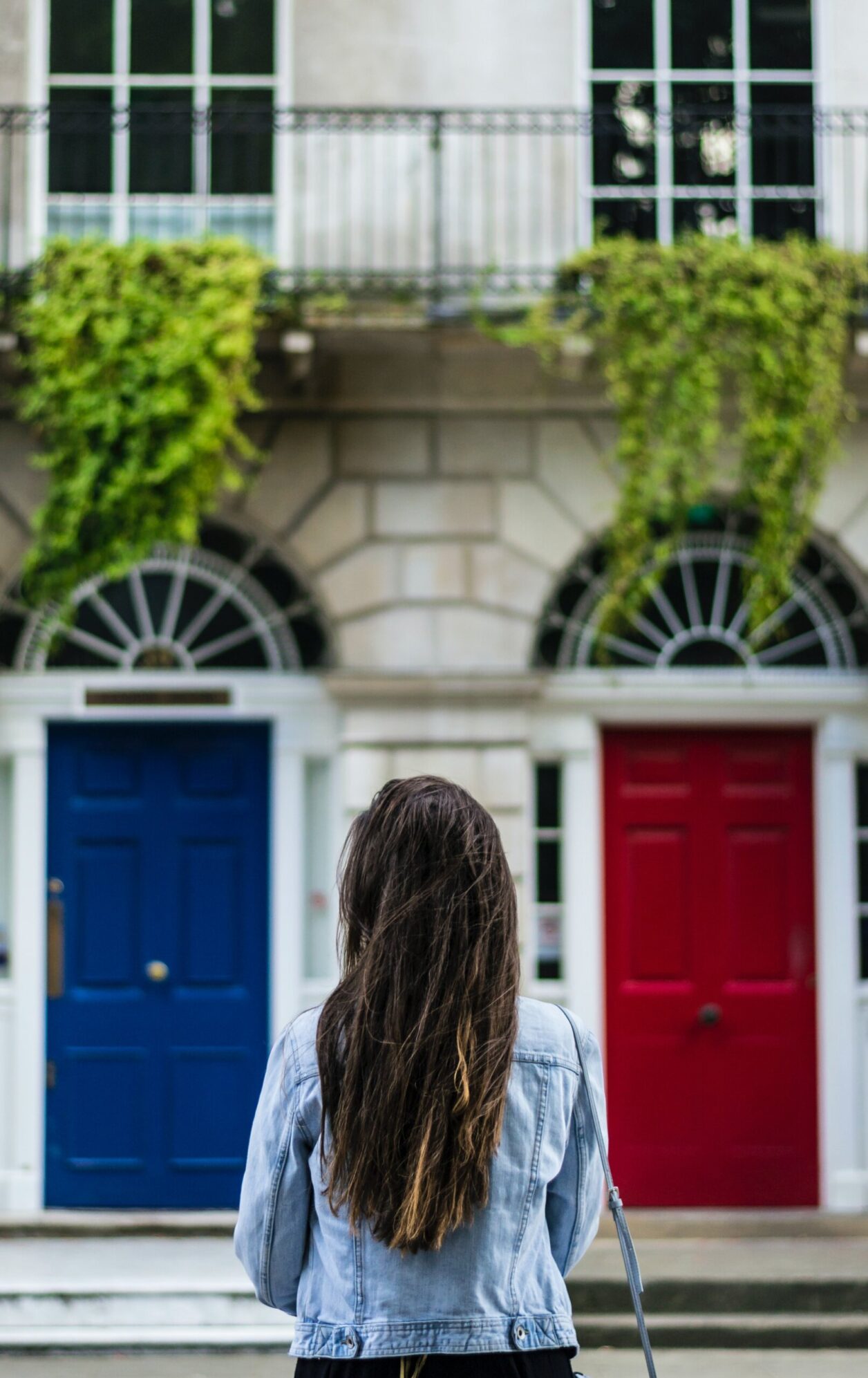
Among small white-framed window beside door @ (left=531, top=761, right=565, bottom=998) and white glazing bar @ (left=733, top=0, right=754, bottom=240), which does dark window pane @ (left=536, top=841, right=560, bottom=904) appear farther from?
white glazing bar @ (left=733, top=0, right=754, bottom=240)

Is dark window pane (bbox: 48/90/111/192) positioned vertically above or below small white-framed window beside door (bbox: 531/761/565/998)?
above

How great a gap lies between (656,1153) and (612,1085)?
0.42 meters

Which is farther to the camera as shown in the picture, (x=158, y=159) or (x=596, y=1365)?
(x=158, y=159)

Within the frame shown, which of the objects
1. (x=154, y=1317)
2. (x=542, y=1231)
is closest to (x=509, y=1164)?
(x=542, y=1231)

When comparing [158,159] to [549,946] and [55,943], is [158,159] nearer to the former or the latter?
[55,943]

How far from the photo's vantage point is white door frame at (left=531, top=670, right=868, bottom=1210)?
7.99 meters

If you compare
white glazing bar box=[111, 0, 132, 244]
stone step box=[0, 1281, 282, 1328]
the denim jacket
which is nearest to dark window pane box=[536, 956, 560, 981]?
stone step box=[0, 1281, 282, 1328]

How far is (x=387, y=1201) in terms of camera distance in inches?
82.5

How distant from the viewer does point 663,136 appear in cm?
827

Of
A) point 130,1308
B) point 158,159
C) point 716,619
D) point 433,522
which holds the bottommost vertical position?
point 130,1308

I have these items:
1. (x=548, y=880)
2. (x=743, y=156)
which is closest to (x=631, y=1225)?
(x=548, y=880)

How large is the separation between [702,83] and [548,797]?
3.99 meters

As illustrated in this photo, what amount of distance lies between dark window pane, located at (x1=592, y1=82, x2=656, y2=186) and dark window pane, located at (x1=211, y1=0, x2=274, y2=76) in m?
1.80

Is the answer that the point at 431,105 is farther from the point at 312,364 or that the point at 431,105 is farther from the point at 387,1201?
the point at 387,1201
